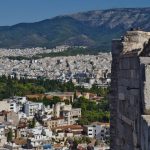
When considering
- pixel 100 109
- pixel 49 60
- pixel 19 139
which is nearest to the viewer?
pixel 19 139

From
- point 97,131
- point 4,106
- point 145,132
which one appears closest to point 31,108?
point 4,106

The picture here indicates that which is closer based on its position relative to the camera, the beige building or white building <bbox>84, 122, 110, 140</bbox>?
white building <bbox>84, 122, 110, 140</bbox>

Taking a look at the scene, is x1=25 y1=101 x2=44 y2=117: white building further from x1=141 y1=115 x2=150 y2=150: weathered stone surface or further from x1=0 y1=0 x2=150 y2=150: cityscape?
x1=141 y1=115 x2=150 y2=150: weathered stone surface

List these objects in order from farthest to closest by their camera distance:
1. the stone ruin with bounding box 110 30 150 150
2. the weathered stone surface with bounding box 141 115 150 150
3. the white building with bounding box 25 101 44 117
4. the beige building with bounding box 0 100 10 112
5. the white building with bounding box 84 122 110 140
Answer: the white building with bounding box 25 101 44 117, the beige building with bounding box 0 100 10 112, the white building with bounding box 84 122 110 140, the stone ruin with bounding box 110 30 150 150, the weathered stone surface with bounding box 141 115 150 150

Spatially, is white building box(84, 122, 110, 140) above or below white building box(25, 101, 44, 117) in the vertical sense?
below

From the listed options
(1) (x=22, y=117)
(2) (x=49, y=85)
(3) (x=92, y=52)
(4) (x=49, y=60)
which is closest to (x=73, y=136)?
(1) (x=22, y=117)

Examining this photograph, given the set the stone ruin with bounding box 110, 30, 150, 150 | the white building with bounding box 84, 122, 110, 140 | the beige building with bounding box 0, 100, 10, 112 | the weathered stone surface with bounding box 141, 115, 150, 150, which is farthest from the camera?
the beige building with bounding box 0, 100, 10, 112

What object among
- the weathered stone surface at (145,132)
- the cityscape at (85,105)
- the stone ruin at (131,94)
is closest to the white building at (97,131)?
the cityscape at (85,105)

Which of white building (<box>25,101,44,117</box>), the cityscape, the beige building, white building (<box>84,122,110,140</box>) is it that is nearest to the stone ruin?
the cityscape

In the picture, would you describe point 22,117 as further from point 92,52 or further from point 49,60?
point 92,52
